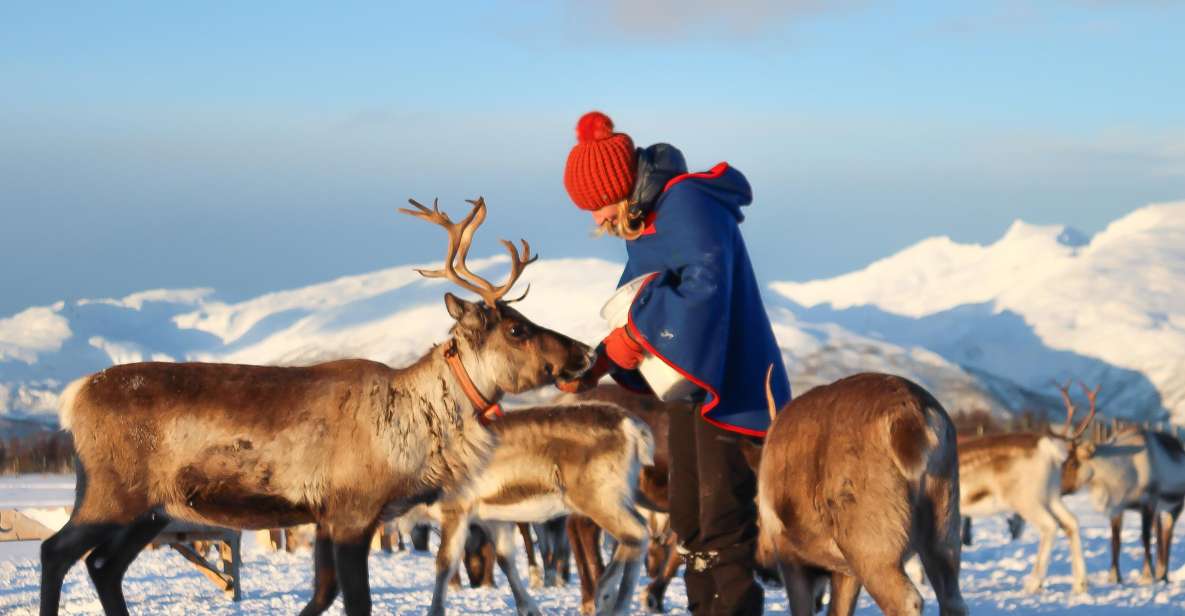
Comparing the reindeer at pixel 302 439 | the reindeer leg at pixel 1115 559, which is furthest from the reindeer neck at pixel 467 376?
the reindeer leg at pixel 1115 559

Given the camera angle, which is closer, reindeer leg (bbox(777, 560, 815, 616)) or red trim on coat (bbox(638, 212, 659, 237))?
reindeer leg (bbox(777, 560, 815, 616))

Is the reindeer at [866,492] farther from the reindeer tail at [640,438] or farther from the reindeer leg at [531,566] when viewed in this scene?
the reindeer leg at [531,566]

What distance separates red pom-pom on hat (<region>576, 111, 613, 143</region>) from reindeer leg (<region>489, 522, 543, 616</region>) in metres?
4.59

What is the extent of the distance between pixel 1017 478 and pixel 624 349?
9.47m

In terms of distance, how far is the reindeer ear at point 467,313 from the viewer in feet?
23.7

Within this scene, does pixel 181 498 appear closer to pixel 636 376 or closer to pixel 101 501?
pixel 101 501

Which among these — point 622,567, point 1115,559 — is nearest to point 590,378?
point 622,567

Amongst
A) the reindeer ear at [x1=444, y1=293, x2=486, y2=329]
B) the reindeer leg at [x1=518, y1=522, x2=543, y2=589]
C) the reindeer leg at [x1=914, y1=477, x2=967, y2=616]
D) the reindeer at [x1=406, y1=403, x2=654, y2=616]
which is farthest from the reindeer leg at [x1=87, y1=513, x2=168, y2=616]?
the reindeer leg at [x1=518, y1=522, x2=543, y2=589]

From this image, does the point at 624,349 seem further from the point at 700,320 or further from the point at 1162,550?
the point at 1162,550

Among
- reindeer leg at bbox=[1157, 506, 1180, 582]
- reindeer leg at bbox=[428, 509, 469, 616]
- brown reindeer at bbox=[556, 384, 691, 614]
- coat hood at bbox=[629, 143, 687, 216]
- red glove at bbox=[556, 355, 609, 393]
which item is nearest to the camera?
coat hood at bbox=[629, 143, 687, 216]

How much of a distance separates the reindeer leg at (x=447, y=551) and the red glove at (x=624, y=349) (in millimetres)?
4176

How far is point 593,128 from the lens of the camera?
6.12 m

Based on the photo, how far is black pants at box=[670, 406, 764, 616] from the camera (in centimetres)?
593

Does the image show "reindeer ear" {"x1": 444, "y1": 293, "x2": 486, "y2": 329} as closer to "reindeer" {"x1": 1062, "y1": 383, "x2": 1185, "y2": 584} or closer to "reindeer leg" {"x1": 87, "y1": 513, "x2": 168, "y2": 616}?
"reindeer leg" {"x1": 87, "y1": 513, "x2": 168, "y2": 616}
